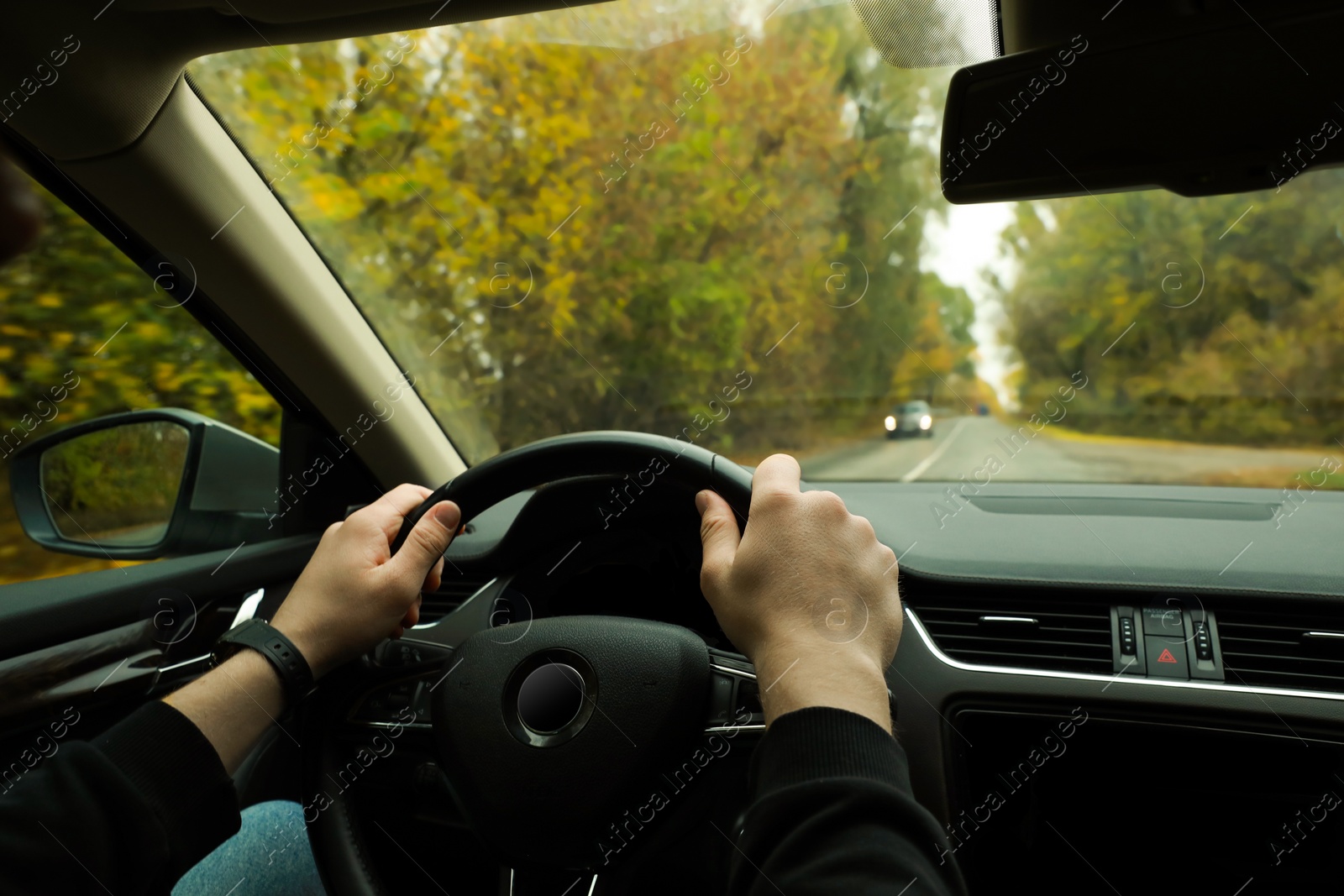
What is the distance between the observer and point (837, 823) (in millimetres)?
938

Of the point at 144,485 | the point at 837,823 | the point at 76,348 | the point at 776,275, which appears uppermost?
the point at 76,348

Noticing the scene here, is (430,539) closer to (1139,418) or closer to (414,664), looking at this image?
(414,664)

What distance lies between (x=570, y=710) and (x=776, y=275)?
2.03m

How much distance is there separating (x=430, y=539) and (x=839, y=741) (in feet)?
2.75

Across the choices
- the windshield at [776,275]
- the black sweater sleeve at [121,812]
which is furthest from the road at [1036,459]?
the black sweater sleeve at [121,812]

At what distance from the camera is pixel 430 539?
1554mm

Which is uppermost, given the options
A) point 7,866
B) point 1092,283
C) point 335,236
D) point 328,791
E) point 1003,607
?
point 335,236

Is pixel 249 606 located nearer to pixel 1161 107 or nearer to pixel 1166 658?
pixel 1166 658

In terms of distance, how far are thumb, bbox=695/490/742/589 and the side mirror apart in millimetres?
1660

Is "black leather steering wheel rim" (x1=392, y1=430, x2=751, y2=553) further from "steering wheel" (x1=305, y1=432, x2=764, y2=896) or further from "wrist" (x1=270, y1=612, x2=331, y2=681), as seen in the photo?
"wrist" (x1=270, y1=612, x2=331, y2=681)

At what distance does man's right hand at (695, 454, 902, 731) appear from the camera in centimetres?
109

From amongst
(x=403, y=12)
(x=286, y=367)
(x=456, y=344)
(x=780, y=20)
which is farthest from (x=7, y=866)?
(x=780, y=20)

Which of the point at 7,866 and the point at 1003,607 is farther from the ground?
the point at 7,866

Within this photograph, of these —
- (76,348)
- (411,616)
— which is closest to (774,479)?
(411,616)
